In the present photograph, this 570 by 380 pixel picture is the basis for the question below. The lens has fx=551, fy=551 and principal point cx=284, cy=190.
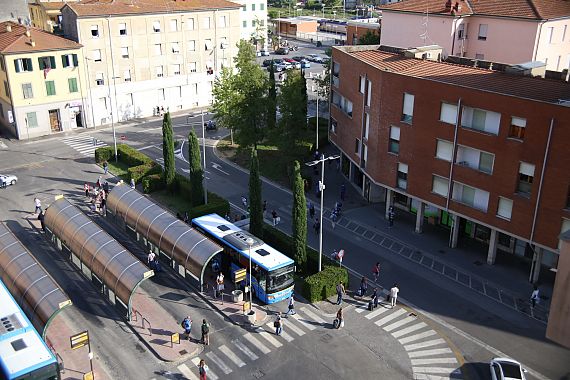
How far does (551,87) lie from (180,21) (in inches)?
2331

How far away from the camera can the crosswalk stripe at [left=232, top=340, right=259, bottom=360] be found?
3369cm

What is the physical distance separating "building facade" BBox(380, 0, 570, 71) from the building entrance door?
154ft

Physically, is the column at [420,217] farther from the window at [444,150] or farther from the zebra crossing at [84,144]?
the zebra crossing at [84,144]

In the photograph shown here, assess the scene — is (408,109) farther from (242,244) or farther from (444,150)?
(242,244)

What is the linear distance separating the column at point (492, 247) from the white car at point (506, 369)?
13802 mm

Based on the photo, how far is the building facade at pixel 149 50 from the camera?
7794 cm

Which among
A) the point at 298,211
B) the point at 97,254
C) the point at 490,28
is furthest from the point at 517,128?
the point at 97,254

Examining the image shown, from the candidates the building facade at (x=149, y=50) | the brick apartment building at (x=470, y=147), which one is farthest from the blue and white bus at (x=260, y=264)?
the building facade at (x=149, y=50)

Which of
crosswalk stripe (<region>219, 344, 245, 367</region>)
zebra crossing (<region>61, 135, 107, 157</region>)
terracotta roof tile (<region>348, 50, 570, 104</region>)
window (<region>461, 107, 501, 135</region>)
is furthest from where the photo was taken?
zebra crossing (<region>61, 135, 107, 157</region>)

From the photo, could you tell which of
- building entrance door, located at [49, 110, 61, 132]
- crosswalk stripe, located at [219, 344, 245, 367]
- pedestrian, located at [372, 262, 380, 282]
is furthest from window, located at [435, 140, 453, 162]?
building entrance door, located at [49, 110, 61, 132]

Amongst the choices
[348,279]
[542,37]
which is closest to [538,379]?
[348,279]

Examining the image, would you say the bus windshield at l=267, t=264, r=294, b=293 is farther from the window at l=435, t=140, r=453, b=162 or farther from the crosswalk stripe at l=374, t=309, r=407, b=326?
the window at l=435, t=140, r=453, b=162

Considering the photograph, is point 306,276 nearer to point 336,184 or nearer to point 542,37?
point 336,184

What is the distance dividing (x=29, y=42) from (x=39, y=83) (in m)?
5.30
